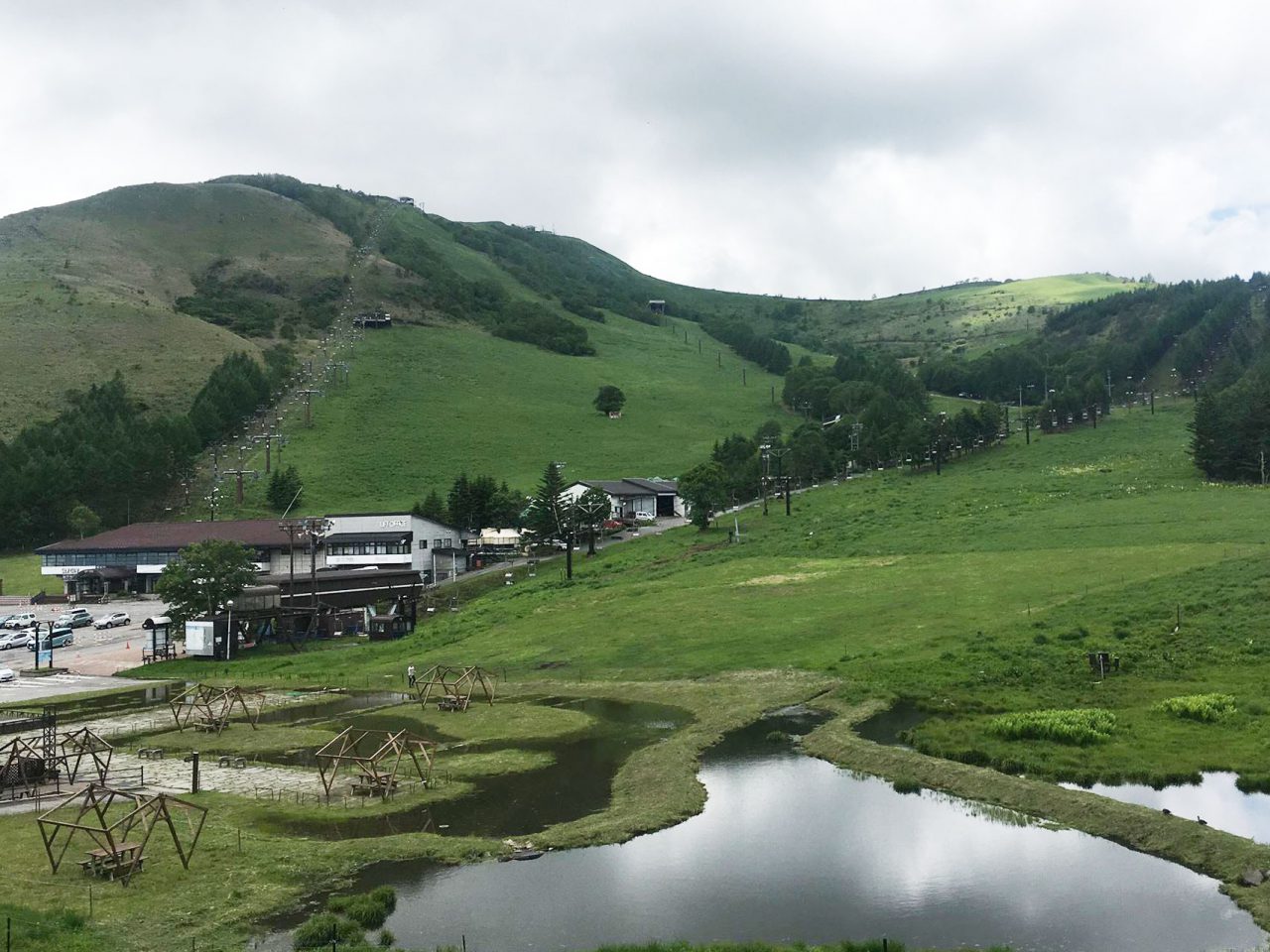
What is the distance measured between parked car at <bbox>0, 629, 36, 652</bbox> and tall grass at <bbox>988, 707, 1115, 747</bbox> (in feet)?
273

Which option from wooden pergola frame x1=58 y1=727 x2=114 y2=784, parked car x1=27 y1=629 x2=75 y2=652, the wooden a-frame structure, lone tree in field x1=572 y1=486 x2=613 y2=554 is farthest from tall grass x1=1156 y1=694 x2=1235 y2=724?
parked car x1=27 y1=629 x2=75 y2=652

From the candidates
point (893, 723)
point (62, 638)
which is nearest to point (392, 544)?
point (62, 638)

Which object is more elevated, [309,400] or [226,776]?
[309,400]

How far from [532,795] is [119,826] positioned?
14.4 metres

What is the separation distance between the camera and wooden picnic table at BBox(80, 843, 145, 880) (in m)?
30.3

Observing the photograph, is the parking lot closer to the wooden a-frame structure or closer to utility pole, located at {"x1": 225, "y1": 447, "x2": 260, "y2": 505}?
utility pole, located at {"x1": 225, "y1": 447, "x2": 260, "y2": 505}

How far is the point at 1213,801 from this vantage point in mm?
33531

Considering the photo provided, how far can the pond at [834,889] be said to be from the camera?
2509 centimetres

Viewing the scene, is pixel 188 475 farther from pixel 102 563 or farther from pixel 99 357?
pixel 99 357

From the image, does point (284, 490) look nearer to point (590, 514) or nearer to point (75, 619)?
point (75, 619)

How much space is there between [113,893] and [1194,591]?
59.8m

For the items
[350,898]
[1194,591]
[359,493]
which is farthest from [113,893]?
[359,493]

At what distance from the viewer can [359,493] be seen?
483ft

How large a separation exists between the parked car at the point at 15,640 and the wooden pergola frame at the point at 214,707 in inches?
1426
